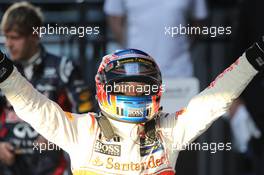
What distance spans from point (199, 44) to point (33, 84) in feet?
4.95

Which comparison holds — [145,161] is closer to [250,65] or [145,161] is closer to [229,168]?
[250,65]

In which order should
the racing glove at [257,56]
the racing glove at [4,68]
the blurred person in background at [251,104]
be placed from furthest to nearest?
the blurred person in background at [251,104] → the racing glove at [257,56] → the racing glove at [4,68]

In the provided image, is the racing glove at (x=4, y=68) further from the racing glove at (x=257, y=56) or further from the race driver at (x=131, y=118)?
the racing glove at (x=257, y=56)

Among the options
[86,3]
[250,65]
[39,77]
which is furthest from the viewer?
[86,3]

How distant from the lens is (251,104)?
6.50 m

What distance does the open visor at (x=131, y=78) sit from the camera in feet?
13.5

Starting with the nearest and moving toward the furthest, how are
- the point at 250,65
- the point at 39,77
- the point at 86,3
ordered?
the point at 250,65
the point at 39,77
the point at 86,3

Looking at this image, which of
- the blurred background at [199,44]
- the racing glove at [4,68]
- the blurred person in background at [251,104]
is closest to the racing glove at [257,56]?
the racing glove at [4,68]

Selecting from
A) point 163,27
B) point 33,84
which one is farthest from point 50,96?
point 163,27

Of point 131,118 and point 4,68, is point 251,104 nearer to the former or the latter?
point 131,118

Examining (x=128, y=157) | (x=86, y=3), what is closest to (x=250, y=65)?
(x=128, y=157)

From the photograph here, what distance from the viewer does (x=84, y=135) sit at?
4199 millimetres

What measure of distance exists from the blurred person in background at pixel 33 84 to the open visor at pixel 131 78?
129 cm

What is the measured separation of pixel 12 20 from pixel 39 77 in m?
0.37
